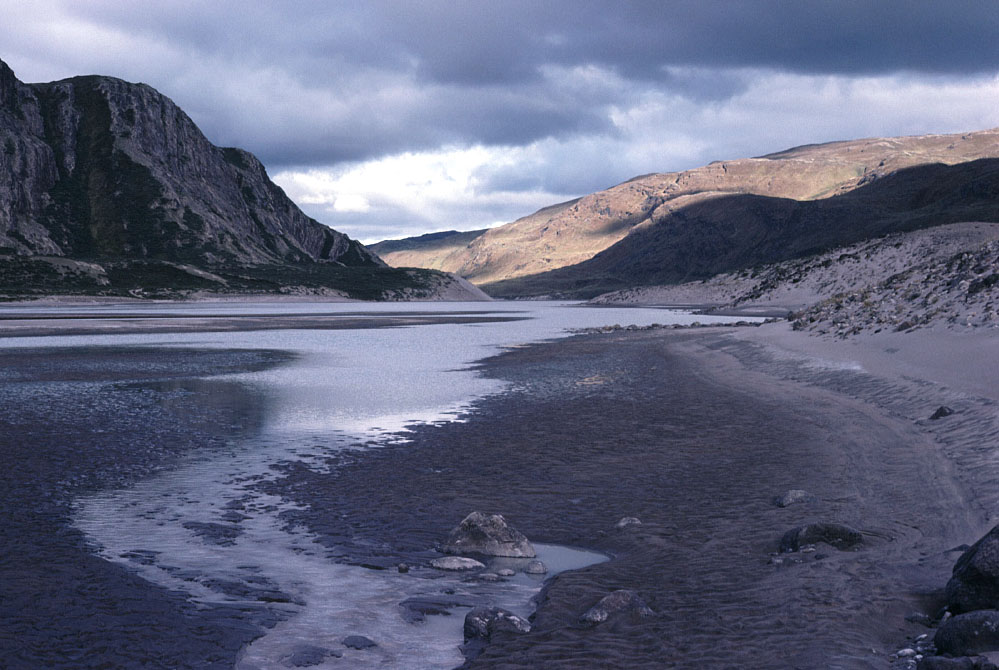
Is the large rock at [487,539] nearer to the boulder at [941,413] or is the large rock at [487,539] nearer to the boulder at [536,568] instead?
the boulder at [536,568]

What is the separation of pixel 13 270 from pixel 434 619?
17193 centimetres

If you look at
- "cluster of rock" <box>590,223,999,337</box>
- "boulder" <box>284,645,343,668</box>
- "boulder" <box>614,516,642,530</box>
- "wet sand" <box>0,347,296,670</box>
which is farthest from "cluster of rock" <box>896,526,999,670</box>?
"cluster of rock" <box>590,223,999,337</box>

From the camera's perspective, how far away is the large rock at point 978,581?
6.84 m

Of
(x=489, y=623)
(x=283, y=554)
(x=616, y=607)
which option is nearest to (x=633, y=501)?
(x=616, y=607)

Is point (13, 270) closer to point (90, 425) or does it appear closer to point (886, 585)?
point (90, 425)

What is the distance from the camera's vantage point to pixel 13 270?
498 ft

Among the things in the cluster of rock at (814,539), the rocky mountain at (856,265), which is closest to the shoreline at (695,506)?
the cluster of rock at (814,539)

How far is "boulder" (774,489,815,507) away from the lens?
11.4m

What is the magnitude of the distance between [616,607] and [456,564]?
92.1 inches

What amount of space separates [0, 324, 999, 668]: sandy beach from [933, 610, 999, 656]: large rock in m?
0.56

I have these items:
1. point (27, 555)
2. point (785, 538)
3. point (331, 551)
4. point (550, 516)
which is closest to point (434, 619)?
point (331, 551)

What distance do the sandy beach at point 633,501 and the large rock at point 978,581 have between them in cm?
41

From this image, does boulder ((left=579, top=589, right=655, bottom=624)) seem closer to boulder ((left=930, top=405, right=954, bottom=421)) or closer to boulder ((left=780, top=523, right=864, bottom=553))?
boulder ((left=780, top=523, right=864, bottom=553))

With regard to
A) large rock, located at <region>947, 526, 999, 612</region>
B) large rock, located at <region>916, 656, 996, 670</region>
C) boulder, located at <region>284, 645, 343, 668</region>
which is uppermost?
large rock, located at <region>947, 526, 999, 612</region>
